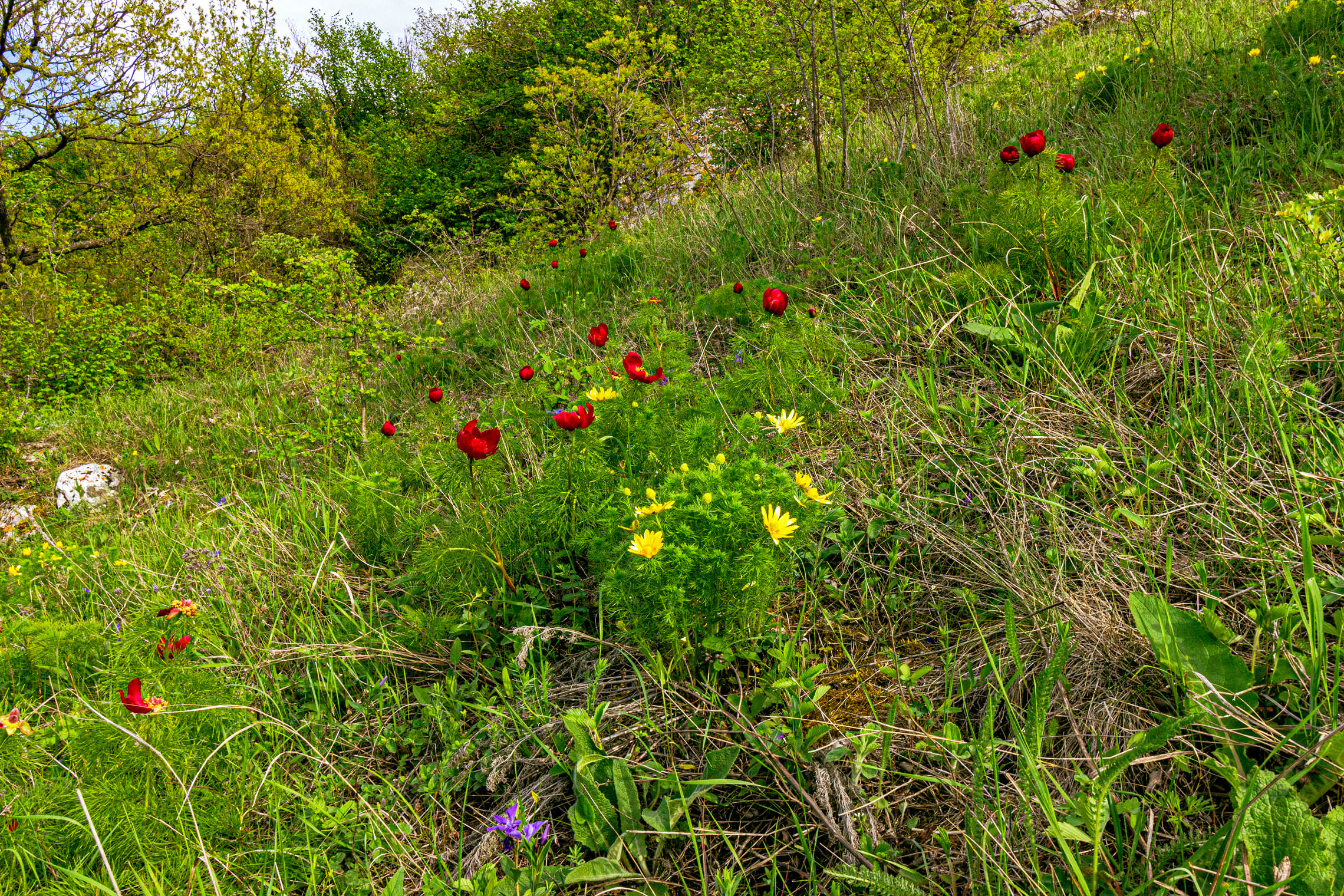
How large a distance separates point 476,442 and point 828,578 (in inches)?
36.6

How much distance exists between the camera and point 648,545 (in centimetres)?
130

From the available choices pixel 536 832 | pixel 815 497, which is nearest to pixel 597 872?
pixel 536 832

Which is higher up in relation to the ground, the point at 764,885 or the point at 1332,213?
the point at 1332,213

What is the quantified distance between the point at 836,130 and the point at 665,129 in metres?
2.89

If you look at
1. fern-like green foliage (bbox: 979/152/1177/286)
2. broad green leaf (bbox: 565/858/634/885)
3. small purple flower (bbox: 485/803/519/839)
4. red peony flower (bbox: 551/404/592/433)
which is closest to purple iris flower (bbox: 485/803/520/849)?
small purple flower (bbox: 485/803/519/839)

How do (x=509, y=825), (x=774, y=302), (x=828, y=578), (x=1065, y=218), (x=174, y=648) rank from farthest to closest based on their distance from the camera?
(x=1065, y=218) → (x=774, y=302) → (x=828, y=578) → (x=174, y=648) → (x=509, y=825)

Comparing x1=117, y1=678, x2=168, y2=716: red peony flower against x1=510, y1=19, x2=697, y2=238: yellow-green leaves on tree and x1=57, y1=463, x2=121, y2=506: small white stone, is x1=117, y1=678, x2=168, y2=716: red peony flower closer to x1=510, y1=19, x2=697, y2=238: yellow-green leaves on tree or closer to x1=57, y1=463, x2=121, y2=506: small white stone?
x1=57, y1=463, x2=121, y2=506: small white stone

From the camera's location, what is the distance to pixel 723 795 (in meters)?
1.31

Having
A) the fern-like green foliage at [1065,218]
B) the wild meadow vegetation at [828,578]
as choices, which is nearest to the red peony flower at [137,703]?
the wild meadow vegetation at [828,578]

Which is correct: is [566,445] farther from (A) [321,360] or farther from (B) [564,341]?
(A) [321,360]

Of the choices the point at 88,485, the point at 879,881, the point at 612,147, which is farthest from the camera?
the point at 612,147

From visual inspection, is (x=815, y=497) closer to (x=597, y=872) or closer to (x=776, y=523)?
(x=776, y=523)

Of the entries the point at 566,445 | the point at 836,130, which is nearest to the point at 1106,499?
the point at 566,445

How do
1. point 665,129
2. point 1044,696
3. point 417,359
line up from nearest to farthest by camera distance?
1. point 1044,696
2. point 417,359
3. point 665,129
